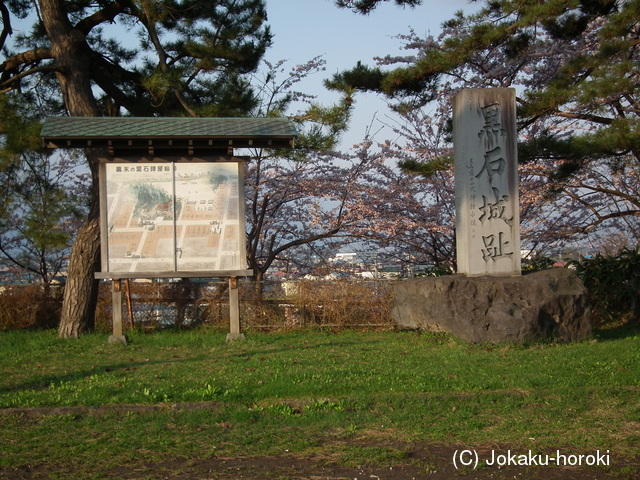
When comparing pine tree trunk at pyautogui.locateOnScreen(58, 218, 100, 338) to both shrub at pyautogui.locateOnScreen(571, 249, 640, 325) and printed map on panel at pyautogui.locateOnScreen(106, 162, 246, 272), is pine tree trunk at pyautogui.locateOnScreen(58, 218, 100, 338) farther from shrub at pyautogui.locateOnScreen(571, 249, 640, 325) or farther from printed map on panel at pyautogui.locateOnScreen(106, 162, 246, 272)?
shrub at pyautogui.locateOnScreen(571, 249, 640, 325)

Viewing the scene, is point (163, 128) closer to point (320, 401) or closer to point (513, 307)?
point (320, 401)

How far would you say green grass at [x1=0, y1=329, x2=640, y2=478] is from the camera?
5.48 meters

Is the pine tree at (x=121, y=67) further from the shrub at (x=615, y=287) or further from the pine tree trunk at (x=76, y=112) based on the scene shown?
the shrub at (x=615, y=287)

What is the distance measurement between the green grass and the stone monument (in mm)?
566

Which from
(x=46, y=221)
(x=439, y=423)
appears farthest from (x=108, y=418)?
(x=46, y=221)

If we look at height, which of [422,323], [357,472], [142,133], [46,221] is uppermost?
[142,133]

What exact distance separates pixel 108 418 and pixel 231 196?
554 cm

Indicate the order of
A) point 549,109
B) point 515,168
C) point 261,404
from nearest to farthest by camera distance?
1. point 261,404
2. point 515,168
3. point 549,109

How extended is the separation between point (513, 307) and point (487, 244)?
121cm

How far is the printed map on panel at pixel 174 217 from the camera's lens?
1101cm

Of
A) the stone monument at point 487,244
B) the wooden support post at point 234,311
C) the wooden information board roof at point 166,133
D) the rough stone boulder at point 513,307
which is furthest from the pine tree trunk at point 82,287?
the rough stone boulder at point 513,307

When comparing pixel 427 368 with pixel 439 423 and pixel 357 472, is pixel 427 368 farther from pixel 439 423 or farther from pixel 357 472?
pixel 357 472

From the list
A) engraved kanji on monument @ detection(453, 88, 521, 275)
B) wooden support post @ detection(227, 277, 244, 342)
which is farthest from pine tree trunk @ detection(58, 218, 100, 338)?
engraved kanji on monument @ detection(453, 88, 521, 275)

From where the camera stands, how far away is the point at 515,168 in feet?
34.6
